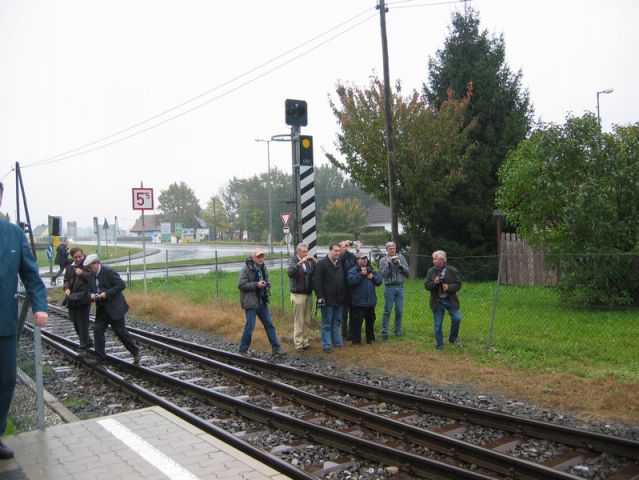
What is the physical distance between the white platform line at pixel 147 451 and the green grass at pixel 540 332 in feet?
19.4

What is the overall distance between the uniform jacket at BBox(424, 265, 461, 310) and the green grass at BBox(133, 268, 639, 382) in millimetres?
830

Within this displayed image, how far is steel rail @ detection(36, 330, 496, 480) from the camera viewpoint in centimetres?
527

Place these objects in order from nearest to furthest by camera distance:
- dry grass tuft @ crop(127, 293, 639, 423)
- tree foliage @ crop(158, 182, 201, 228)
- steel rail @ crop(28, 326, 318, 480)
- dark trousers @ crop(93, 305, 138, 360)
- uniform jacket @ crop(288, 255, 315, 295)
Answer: steel rail @ crop(28, 326, 318, 480) → dry grass tuft @ crop(127, 293, 639, 423) → dark trousers @ crop(93, 305, 138, 360) → uniform jacket @ crop(288, 255, 315, 295) → tree foliage @ crop(158, 182, 201, 228)

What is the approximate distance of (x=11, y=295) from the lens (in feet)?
14.8

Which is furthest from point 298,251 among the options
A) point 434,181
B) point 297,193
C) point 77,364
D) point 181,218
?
point 181,218

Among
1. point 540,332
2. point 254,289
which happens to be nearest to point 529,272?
point 540,332

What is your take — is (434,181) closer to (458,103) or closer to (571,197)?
(458,103)

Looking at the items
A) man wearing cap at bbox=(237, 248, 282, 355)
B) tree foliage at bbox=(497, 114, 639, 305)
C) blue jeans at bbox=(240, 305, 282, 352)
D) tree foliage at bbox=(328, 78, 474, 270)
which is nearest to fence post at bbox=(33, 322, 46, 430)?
man wearing cap at bbox=(237, 248, 282, 355)

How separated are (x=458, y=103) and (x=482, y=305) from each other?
9.71 m

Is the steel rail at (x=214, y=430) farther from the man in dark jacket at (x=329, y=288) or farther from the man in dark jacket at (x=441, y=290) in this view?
the man in dark jacket at (x=441, y=290)

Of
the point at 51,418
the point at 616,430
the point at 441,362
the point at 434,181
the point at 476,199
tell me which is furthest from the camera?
the point at 476,199

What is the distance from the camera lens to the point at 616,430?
21.1ft

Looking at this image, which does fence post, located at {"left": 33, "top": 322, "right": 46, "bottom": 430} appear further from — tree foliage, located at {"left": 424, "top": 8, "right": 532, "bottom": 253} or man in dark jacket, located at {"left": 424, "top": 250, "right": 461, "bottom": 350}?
tree foliage, located at {"left": 424, "top": 8, "right": 532, "bottom": 253}

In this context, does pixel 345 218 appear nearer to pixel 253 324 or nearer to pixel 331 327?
pixel 331 327
